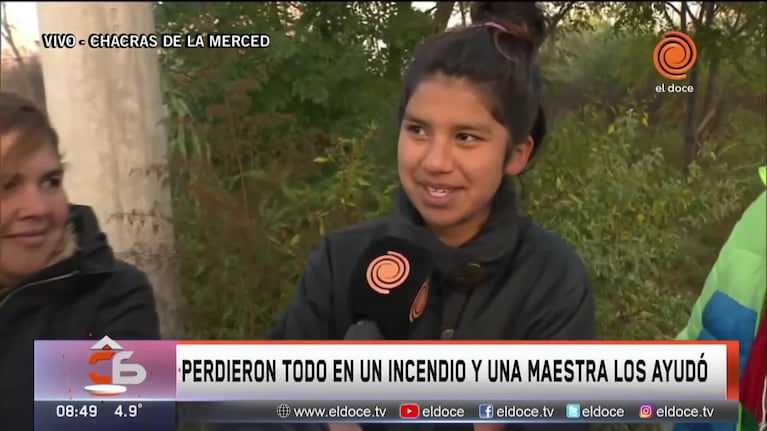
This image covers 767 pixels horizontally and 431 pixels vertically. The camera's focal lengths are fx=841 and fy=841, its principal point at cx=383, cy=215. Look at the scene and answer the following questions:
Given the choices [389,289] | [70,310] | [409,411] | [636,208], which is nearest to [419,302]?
[389,289]

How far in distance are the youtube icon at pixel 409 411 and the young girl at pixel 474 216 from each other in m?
0.10

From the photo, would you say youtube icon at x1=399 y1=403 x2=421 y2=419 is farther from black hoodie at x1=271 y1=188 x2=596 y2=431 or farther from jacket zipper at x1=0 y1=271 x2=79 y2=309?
jacket zipper at x1=0 y1=271 x2=79 y2=309

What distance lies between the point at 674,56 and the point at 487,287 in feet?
1.42

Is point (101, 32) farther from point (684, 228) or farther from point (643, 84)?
point (684, 228)

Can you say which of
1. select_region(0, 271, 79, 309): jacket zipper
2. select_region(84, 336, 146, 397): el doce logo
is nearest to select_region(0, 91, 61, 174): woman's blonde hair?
select_region(0, 271, 79, 309): jacket zipper

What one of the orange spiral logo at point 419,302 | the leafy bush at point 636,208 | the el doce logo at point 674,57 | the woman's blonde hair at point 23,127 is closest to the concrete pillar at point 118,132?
the woman's blonde hair at point 23,127

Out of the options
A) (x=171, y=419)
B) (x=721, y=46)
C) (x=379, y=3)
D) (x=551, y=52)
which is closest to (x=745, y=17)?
(x=721, y=46)

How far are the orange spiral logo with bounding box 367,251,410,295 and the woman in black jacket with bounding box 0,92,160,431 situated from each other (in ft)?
1.09

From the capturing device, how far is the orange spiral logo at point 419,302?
114 cm

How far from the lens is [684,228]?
1270 mm

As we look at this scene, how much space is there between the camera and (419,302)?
1150 mm

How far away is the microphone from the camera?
1139mm

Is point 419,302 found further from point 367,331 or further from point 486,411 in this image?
point 486,411

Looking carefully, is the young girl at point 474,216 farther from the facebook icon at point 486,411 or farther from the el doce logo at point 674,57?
the el doce logo at point 674,57
